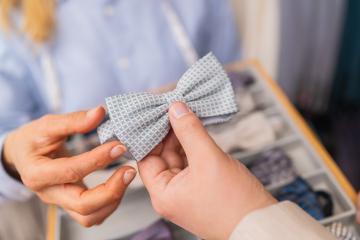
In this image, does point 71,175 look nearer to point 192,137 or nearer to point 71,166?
point 71,166

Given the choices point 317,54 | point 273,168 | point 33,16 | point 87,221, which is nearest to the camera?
point 87,221

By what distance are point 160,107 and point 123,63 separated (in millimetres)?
372

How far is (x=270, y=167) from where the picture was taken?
22.4 inches

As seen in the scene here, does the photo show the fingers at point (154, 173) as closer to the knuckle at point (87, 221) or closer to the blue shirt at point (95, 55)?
the knuckle at point (87, 221)

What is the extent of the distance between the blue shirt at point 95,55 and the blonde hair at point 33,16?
0.02 metres

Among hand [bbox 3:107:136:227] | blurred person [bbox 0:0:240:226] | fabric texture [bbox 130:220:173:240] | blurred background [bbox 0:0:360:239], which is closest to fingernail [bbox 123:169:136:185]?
hand [bbox 3:107:136:227]

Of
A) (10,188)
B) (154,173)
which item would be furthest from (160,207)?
(10,188)

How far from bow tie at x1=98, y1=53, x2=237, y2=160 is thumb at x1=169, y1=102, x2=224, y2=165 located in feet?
0.10

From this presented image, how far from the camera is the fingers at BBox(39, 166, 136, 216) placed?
0.42 m

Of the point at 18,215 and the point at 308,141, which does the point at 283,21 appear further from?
the point at 18,215

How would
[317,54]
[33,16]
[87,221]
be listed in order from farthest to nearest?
[317,54] → [33,16] → [87,221]

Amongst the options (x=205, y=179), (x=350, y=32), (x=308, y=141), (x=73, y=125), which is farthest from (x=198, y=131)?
(x=350, y=32)

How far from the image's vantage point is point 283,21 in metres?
1.00

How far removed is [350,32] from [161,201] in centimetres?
87
